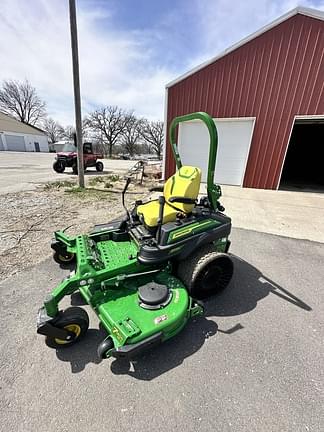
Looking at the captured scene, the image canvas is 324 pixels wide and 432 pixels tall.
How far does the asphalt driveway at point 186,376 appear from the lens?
130 cm

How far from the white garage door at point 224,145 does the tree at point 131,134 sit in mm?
40716

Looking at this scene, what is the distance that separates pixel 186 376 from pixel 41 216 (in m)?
4.38

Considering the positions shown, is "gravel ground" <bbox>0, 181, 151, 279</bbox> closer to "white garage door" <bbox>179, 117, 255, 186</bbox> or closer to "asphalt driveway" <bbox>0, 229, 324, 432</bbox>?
"asphalt driveway" <bbox>0, 229, 324, 432</bbox>

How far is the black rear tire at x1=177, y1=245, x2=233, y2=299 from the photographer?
83.1 inches

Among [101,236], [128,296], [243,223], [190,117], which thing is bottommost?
[243,223]

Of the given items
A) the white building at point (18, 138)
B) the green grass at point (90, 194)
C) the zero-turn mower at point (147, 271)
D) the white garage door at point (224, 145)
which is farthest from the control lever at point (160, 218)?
the white building at point (18, 138)

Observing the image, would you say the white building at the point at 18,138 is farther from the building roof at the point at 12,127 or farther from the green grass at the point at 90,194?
the green grass at the point at 90,194

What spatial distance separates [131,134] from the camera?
47312mm

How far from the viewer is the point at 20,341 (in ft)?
5.81

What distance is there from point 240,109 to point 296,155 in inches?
363

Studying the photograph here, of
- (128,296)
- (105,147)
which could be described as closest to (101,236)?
(128,296)

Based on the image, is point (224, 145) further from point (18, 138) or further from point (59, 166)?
point (18, 138)

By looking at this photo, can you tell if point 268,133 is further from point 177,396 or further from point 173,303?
point 177,396

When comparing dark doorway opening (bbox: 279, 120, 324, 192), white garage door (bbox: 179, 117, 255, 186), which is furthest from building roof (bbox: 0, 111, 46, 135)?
dark doorway opening (bbox: 279, 120, 324, 192)
